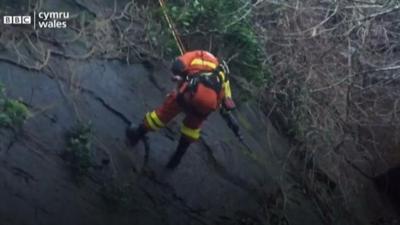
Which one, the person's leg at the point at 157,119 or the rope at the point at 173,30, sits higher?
the rope at the point at 173,30

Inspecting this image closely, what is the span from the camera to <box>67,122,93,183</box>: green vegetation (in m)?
5.32

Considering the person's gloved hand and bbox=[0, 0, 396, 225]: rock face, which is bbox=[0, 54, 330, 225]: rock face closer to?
bbox=[0, 0, 396, 225]: rock face

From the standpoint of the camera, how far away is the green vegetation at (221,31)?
6.46 metres

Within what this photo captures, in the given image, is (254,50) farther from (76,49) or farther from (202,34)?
(76,49)

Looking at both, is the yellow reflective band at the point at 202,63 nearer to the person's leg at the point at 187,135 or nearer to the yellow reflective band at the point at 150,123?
the person's leg at the point at 187,135

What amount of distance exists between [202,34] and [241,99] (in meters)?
0.89

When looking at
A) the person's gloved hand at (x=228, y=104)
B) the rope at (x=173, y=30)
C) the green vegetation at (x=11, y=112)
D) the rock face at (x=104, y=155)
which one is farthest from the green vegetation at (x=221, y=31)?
the green vegetation at (x=11, y=112)

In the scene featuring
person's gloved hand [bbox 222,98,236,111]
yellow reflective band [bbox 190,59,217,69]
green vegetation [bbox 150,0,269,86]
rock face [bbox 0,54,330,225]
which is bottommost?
rock face [bbox 0,54,330,225]

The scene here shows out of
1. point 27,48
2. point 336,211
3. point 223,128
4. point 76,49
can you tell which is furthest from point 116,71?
point 336,211

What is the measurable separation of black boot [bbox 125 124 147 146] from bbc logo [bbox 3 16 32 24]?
133cm

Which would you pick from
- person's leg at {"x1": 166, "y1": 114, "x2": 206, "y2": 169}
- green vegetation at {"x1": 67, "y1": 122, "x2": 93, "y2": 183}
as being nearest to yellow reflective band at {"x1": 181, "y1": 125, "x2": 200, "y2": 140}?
person's leg at {"x1": 166, "y1": 114, "x2": 206, "y2": 169}

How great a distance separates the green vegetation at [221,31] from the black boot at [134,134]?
1021mm

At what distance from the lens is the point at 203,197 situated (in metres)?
6.25

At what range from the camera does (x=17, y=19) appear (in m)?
5.56
